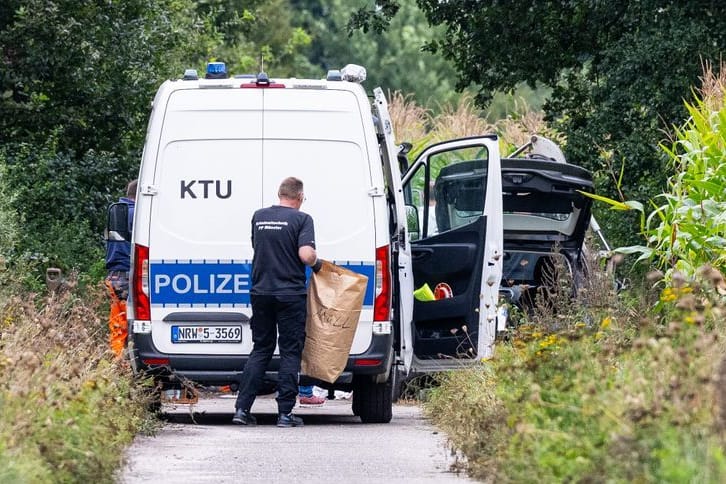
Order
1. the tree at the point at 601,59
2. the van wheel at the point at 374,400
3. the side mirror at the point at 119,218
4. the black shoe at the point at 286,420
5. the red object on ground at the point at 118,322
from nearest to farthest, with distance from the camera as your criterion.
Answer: the black shoe at the point at 286,420
the van wheel at the point at 374,400
the side mirror at the point at 119,218
the red object on ground at the point at 118,322
the tree at the point at 601,59

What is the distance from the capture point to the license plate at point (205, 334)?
11.8 metres

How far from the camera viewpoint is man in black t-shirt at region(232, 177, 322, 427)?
11484mm

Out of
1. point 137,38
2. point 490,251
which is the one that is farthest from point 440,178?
point 137,38

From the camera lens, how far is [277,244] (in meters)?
11.5

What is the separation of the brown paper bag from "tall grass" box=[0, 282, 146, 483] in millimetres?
1795

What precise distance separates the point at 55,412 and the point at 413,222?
6.31 m

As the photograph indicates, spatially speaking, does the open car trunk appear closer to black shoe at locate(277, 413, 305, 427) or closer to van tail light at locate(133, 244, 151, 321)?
black shoe at locate(277, 413, 305, 427)

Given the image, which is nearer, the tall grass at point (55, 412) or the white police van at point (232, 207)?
the tall grass at point (55, 412)

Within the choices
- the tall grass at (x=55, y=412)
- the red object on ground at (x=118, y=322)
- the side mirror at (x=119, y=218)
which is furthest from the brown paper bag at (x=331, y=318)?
the red object on ground at (x=118, y=322)

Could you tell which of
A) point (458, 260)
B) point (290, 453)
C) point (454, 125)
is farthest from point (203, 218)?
point (454, 125)

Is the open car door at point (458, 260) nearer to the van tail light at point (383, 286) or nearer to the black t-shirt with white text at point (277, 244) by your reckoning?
the van tail light at point (383, 286)

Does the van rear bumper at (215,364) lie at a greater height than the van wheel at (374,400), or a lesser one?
greater

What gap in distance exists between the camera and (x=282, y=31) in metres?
55.3

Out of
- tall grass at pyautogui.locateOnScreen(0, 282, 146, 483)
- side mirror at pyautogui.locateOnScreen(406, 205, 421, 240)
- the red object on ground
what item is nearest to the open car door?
side mirror at pyautogui.locateOnScreen(406, 205, 421, 240)
